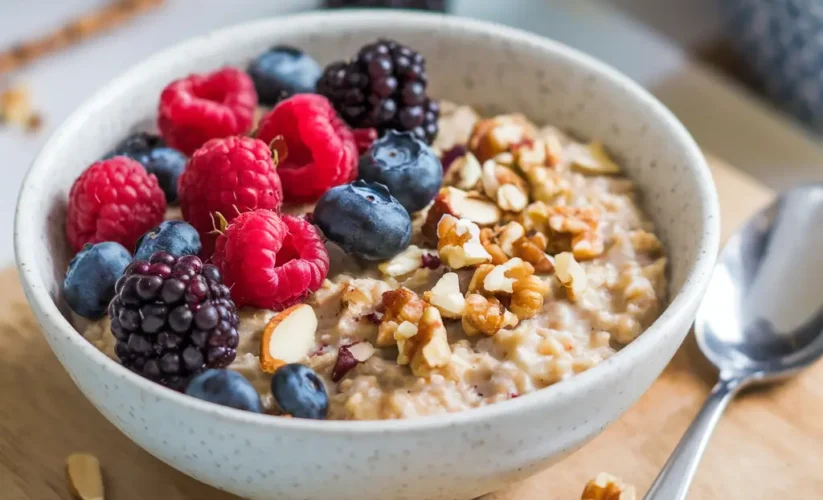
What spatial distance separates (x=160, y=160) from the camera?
4.69ft

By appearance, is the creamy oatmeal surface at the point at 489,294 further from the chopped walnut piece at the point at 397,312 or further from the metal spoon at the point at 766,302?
the metal spoon at the point at 766,302

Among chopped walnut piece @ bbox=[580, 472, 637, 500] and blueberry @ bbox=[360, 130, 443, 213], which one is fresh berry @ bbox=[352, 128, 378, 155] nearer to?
blueberry @ bbox=[360, 130, 443, 213]

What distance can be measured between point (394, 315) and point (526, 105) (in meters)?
0.67

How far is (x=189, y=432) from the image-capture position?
1.02 metres

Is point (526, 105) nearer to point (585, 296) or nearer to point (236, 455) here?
point (585, 296)

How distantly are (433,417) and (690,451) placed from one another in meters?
0.48

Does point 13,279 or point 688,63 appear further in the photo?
point 688,63

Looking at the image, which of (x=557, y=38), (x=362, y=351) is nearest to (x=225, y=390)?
(x=362, y=351)

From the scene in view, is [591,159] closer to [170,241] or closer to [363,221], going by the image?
[363,221]

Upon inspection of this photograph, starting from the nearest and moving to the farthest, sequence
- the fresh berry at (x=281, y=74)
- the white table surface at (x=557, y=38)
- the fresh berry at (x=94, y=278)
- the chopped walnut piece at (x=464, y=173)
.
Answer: the fresh berry at (x=94, y=278) → the chopped walnut piece at (x=464, y=173) → the fresh berry at (x=281, y=74) → the white table surface at (x=557, y=38)

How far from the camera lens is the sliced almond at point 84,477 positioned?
3.96ft

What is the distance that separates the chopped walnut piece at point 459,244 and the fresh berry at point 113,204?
439 mm

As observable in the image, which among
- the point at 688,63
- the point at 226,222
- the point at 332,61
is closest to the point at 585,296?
the point at 226,222

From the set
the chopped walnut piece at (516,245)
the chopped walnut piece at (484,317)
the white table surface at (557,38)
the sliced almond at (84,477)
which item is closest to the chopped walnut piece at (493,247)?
the chopped walnut piece at (516,245)
